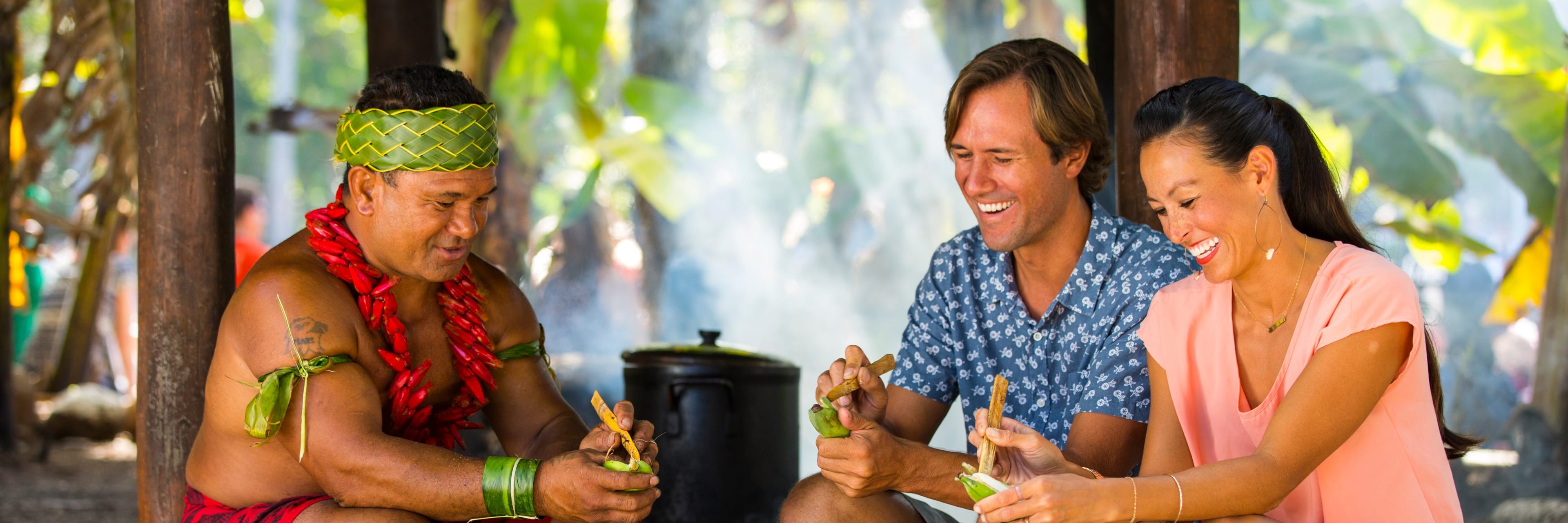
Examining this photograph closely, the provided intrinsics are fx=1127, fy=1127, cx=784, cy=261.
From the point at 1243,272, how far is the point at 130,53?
683 cm

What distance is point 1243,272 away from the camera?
2.18 meters

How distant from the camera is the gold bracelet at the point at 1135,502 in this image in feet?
6.07

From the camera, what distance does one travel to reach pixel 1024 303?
269 cm

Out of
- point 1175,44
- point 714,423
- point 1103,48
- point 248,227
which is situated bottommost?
point 714,423

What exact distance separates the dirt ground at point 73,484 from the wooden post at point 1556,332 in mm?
6684

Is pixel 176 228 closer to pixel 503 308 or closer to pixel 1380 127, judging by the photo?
pixel 503 308

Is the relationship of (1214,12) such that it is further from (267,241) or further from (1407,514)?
(267,241)

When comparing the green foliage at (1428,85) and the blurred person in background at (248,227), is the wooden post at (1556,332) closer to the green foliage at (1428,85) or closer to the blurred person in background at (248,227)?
the green foliage at (1428,85)

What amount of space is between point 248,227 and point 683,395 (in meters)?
4.24

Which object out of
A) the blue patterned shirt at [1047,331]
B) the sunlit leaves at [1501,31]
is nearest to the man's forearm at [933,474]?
the blue patterned shirt at [1047,331]

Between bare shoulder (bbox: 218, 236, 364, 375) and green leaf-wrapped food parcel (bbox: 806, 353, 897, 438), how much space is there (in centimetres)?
99

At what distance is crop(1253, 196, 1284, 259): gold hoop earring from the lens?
82.7 inches

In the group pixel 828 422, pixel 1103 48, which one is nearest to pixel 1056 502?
pixel 828 422

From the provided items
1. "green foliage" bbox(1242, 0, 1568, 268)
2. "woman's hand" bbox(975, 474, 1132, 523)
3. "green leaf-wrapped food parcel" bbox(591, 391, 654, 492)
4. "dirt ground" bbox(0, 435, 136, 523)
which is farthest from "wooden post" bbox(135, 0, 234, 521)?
"green foliage" bbox(1242, 0, 1568, 268)
